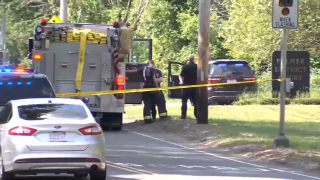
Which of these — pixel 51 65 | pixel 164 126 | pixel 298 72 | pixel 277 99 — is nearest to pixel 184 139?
pixel 164 126

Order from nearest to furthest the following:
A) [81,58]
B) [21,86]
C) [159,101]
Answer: [21,86] → [81,58] → [159,101]

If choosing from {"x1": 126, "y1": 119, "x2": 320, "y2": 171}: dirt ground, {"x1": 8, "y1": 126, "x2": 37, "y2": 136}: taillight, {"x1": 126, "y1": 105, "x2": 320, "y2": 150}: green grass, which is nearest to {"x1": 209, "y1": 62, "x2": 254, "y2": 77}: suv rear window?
{"x1": 126, "y1": 105, "x2": 320, "y2": 150}: green grass

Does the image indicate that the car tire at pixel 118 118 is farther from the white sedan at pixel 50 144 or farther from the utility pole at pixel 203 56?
the white sedan at pixel 50 144

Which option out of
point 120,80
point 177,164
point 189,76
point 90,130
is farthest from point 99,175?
point 189,76

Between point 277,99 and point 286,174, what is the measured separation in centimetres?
1521

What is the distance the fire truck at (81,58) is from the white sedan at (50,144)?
27.8 ft

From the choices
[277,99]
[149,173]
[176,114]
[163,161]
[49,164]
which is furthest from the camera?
[277,99]

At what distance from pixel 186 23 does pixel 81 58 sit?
25.1 metres

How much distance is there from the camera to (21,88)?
14859 millimetres

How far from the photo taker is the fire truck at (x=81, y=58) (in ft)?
64.7

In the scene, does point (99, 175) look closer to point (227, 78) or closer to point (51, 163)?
point (51, 163)

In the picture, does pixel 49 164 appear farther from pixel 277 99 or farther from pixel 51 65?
pixel 277 99

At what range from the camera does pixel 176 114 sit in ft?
81.5

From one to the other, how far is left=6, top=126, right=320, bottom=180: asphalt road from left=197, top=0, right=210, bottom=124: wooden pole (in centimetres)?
282
